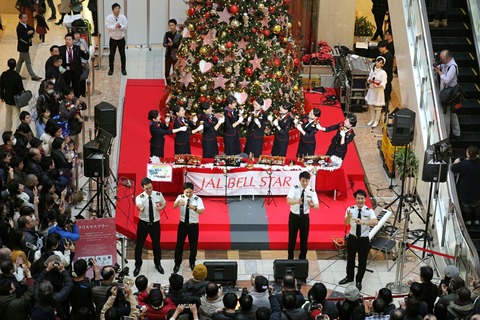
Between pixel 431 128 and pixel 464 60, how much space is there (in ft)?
5.98

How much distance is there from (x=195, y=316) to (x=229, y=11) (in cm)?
833

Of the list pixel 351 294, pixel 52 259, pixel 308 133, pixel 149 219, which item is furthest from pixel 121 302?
pixel 308 133

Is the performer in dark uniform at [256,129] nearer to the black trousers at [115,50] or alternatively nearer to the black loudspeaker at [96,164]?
the black loudspeaker at [96,164]

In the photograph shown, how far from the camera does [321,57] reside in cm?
2325

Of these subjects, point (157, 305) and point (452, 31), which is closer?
point (157, 305)

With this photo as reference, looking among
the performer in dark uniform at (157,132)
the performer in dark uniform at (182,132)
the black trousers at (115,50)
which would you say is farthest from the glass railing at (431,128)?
the black trousers at (115,50)

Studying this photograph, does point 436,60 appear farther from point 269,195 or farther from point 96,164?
point 96,164

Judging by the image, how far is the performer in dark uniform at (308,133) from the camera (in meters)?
18.0

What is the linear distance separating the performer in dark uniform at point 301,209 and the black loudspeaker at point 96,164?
268 cm

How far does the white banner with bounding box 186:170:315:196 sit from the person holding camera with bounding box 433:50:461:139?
2.41 meters

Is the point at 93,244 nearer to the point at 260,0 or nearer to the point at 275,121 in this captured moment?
the point at 275,121

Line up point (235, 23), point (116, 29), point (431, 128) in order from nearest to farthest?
point (431, 128) → point (235, 23) → point (116, 29)

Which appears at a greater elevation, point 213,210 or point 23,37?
point 23,37

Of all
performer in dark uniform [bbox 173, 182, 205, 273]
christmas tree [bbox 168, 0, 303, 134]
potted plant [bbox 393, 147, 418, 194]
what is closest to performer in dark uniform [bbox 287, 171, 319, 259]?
performer in dark uniform [bbox 173, 182, 205, 273]
